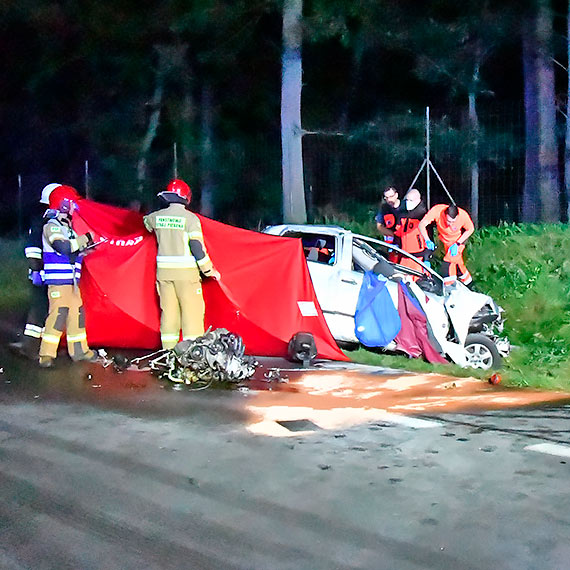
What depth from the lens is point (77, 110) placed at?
1357 inches

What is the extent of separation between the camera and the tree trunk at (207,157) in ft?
92.9

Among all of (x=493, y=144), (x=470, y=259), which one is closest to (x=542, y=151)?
(x=493, y=144)

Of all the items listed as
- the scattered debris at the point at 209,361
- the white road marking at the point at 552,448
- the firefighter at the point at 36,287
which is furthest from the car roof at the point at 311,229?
the white road marking at the point at 552,448

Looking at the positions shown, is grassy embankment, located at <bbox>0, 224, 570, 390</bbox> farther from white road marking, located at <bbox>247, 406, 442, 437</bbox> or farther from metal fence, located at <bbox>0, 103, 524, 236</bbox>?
metal fence, located at <bbox>0, 103, 524, 236</bbox>

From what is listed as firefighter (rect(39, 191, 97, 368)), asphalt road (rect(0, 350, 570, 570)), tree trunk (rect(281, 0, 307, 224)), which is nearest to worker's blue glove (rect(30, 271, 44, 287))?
firefighter (rect(39, 191, 97, 368))

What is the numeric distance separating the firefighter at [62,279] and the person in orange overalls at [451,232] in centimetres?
440

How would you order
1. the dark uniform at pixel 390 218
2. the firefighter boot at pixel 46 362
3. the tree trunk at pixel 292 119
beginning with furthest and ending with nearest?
the tree trunk at pixel 292 119 → the dark uniform at pixel 390 218 → the firefighter boot at pixel 46 362

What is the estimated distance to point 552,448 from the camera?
20.9ft

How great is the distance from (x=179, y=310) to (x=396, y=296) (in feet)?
7.55

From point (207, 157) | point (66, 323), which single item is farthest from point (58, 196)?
point (207, 157)

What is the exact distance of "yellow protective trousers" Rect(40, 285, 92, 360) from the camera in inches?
388

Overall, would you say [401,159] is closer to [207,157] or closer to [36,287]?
[207,157]

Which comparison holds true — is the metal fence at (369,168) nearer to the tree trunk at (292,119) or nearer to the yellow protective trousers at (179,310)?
the tree trunk at (292,119)

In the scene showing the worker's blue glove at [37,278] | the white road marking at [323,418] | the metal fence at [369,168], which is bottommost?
the white road marking at [323,418]
